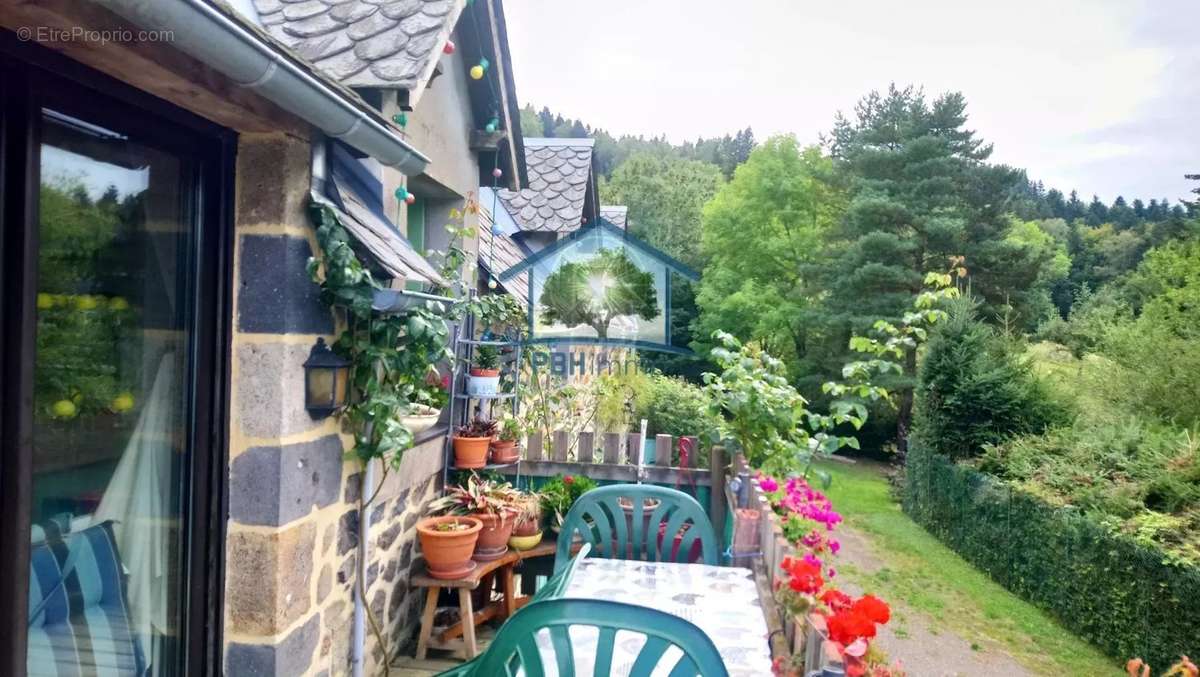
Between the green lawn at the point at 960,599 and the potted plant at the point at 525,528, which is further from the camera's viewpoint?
the green lawn at the point at 960,599

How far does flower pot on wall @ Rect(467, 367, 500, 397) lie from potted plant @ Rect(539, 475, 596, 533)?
70cm

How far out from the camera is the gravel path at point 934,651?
5.25 metres

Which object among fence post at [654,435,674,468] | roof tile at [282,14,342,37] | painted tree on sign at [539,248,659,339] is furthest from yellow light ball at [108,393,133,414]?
painted tree on sign at [539,248,659,339]

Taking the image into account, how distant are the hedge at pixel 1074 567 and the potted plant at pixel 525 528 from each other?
471 centimetres

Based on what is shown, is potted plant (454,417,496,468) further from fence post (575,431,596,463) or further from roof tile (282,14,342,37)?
roof tile (282,14,342,37)

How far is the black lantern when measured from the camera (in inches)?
82.5

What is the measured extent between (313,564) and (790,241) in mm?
18030

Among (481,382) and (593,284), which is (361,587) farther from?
(593,284)

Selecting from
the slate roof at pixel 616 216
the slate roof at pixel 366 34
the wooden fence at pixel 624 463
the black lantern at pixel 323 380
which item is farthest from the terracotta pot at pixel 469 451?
the slate roof at pixel 616 216

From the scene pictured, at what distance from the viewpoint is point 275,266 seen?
1964 millimetres

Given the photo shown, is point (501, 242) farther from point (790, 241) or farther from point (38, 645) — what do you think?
point (790, 241)

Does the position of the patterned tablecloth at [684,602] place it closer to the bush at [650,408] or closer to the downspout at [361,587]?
the downspout at [361,587]

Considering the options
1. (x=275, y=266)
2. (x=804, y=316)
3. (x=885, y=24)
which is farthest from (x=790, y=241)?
(x=275, y=266)

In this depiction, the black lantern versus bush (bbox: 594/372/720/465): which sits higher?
the black lantern
